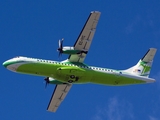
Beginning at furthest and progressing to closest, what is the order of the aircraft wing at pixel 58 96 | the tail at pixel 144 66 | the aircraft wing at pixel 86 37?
the aircraft wing at pixel 58 96, the tail at pixel 144 66, the aircraft wing at pixel 86 37

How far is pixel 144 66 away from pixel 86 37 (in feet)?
26.5

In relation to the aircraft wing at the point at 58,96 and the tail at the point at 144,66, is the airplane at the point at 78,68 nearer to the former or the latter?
the tail at the point at 144,66

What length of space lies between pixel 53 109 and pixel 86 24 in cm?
1160

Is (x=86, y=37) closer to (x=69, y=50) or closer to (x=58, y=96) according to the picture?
(x=69, y=50)

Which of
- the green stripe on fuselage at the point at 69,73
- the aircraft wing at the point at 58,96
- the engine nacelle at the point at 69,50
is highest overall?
the engine nacelle at the point at 69,50

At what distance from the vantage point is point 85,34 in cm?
4338

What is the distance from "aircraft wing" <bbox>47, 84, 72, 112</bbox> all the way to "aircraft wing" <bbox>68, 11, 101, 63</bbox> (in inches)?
178

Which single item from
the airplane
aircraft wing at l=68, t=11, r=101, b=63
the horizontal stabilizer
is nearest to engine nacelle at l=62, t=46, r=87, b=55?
the airplane

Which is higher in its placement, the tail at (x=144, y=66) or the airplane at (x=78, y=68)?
the tail at (x=144, y=66)

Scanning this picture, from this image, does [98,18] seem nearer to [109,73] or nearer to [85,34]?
[85,34]

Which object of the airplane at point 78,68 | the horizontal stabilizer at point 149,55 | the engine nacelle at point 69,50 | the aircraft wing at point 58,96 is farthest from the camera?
the aircraft wing at point 58,96

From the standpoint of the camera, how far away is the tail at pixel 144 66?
47203mm

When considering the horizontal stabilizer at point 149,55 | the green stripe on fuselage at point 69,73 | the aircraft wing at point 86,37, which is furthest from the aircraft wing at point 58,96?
the horizontal stabilizer at point 149,55

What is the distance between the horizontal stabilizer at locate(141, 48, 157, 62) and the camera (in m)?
46.7
